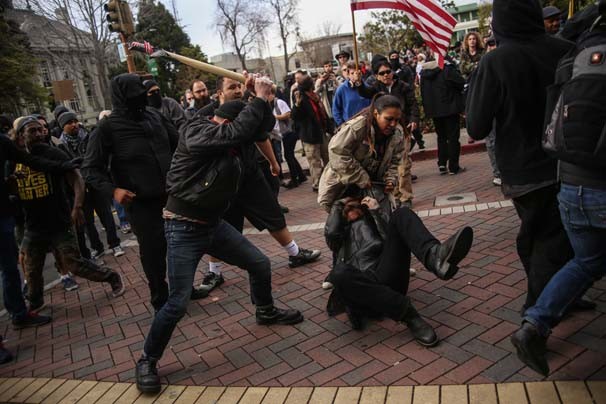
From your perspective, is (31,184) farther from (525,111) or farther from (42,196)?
(525,111)

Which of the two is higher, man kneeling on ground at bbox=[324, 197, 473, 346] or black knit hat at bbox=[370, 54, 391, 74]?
black knit hat at bbox=[370, 54, 391, 74]

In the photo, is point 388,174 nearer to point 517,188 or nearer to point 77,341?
point 517,188

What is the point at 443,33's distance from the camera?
21.1ft

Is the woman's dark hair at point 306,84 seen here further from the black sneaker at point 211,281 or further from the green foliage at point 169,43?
the green foliage at point 169,43

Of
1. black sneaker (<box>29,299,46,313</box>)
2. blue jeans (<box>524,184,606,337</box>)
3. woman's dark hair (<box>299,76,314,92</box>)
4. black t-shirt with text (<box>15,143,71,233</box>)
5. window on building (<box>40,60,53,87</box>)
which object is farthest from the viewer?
window on building (<box>40,60,53,87</box>)

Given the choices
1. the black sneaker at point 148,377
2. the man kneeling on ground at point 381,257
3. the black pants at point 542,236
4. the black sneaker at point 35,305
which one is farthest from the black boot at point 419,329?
the black sneaker at point 35,305

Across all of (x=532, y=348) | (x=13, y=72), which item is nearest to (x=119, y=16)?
(x=532, y=348)

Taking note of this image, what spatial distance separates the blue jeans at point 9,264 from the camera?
167 inches

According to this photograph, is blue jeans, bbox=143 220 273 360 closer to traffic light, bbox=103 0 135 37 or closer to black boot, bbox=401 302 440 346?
black boot, bbox=401 302 440 346

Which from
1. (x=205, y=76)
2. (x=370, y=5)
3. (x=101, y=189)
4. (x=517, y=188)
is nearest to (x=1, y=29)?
(x=205, y=76)

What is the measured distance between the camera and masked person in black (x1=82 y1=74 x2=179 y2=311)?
377 centimetres

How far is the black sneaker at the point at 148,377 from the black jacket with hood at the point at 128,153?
1320mm

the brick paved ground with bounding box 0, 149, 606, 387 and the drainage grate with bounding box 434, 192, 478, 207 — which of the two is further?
the drainage grate with bounding box 434, 192, 478, 207

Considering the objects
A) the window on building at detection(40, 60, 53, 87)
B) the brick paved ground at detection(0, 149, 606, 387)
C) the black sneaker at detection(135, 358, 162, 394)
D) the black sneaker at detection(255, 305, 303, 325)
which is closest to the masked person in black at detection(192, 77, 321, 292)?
the brick paved ground at detection(0, 149, 606, 387)
